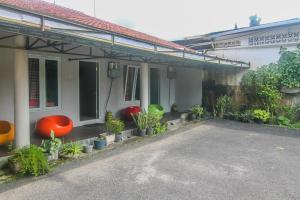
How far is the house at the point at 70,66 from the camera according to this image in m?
4.65

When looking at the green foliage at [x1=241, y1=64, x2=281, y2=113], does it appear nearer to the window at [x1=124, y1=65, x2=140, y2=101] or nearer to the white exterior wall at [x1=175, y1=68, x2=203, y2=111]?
the white exterior wall at [x1=175, y1=68, x2=203, y2=111]

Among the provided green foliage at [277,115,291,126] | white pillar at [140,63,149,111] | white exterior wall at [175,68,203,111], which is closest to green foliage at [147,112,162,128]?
white pillar at [140,63,149,111]

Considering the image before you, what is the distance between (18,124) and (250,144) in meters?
5.91

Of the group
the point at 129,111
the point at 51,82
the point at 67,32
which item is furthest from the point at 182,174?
the point at 129,111

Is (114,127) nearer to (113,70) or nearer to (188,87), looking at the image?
(113,70)

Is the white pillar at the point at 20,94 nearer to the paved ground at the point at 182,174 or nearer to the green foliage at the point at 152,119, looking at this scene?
the paved ground at the point at 182,174

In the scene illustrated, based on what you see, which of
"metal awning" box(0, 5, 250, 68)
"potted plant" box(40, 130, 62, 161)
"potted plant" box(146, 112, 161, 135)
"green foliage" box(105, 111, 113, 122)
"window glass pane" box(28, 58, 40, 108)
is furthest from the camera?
"green foliage" box(105, 111, 113, 122)

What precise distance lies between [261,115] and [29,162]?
893 centimetres

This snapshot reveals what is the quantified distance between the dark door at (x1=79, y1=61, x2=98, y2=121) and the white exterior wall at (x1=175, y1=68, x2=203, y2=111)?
19.9 ft

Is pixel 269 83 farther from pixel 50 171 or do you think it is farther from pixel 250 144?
pixel 50 171

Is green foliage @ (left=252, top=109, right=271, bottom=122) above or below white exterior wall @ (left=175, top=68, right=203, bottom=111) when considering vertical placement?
below

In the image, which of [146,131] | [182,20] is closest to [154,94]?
[146,131]

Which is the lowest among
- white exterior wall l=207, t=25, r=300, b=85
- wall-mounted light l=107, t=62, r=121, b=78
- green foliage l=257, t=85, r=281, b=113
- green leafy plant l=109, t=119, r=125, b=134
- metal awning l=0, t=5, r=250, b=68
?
green leafy plant l=109, t=119, r=125, b=134

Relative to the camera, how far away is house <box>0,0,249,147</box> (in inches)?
183
